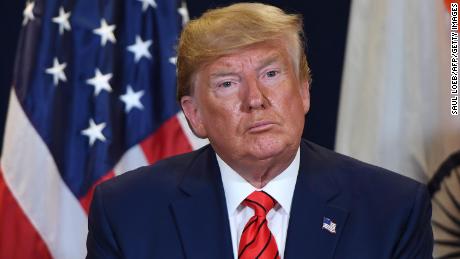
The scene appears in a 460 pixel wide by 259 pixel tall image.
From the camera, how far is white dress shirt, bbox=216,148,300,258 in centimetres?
217

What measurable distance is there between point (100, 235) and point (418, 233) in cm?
89

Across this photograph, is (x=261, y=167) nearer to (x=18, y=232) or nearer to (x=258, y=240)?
(x=258, y=240)

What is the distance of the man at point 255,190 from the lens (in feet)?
6.88

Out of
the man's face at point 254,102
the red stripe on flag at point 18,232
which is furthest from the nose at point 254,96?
the red stripe on flag at point 18,232

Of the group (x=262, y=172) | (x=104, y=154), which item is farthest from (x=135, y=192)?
(x=104, y=154)

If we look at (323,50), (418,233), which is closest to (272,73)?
(418,233)

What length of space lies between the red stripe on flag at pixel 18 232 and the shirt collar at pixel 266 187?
1.37m

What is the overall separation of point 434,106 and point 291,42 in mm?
1170

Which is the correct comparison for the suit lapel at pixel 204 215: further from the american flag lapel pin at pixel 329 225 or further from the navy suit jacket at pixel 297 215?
the american flag lapel pin at pixel 329 225

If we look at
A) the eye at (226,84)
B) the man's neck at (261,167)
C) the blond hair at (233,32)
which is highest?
the blond hair at (233,32)

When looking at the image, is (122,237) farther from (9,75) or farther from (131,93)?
(9,75)

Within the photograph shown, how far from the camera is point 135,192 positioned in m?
2.31

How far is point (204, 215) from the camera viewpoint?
2.21 metres

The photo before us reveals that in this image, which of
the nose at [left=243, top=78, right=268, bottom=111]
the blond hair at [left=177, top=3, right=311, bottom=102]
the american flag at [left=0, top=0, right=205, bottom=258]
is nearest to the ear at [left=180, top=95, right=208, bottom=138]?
the blond hair at [left=177, top=3, right=311, bottom=102]
